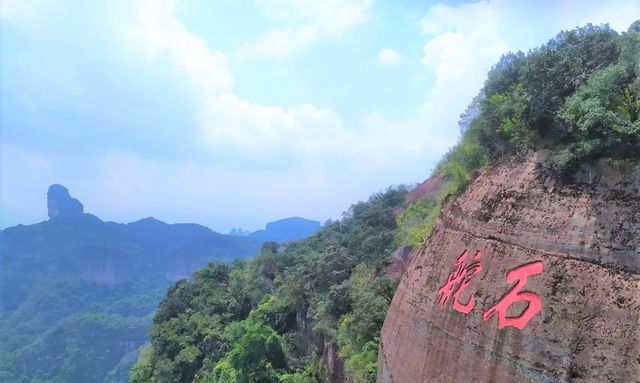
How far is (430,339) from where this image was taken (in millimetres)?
8742

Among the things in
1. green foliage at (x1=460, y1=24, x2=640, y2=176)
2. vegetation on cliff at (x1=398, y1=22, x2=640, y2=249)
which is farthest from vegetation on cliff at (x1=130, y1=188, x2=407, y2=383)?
green foliage at (x1=460, y1=24, x2=640, y2=176)

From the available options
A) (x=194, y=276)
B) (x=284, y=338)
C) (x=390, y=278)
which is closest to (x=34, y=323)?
(x=194, y=276)

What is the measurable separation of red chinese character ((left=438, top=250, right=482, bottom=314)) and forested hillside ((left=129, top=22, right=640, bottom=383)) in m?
2.26

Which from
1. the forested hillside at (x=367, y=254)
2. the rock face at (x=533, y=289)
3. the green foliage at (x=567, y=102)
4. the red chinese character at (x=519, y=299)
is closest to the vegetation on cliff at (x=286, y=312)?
the forested hillside at (x=367, y=254)

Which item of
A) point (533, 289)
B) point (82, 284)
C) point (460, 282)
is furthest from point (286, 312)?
point (82, 284)

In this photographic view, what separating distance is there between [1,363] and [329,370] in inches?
2198

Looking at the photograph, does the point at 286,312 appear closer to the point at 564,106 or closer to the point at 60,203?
the point at 564,106

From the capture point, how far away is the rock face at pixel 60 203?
12019 centimetres

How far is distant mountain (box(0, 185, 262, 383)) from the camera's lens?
5834cm

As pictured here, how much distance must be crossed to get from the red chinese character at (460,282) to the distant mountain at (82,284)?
5928 centimetres

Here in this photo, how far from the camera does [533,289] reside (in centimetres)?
736

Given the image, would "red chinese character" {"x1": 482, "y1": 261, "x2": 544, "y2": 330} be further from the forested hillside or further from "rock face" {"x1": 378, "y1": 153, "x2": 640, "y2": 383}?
the forested hillside

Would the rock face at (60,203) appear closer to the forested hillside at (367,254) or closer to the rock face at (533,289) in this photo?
the forested hillside at (367,254)

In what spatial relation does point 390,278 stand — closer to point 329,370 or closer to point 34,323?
point 329,370
